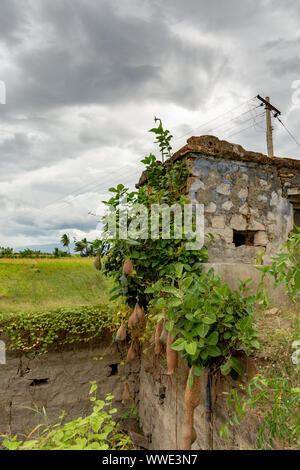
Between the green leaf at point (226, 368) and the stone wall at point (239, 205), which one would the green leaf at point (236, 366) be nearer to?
the green leaf at point (226, 368)

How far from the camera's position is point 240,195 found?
4.35 meters

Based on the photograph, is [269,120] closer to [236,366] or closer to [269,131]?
[269,131]

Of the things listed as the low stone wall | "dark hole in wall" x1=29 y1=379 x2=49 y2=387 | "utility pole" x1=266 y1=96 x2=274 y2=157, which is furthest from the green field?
"utility pole" x1=266 y1=96 x2=274 y2=157

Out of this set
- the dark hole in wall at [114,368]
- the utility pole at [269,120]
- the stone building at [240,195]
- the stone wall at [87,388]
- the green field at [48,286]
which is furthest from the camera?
the utility pole at [269,120]

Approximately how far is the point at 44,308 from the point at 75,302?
0.65 m

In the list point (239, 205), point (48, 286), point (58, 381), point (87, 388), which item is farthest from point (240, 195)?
point (48, 286)

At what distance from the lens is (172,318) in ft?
7.48

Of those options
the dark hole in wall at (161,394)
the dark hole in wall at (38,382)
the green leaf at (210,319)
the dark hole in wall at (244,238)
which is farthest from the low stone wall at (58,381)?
the green leaf at (210,319)

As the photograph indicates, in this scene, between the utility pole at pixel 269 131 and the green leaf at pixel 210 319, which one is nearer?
the green leaf at pixel 210 319

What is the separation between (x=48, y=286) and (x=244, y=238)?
392cm

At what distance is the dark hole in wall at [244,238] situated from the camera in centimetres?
452
